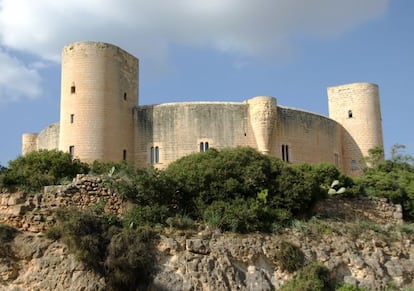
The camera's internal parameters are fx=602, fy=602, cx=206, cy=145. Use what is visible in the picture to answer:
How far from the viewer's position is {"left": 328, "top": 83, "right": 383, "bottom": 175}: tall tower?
38.5 metres

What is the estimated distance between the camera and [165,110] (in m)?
32.4

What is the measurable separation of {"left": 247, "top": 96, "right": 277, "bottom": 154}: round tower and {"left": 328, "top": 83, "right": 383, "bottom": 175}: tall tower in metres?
7.84

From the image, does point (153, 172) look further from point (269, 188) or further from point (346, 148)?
point (346, 148)

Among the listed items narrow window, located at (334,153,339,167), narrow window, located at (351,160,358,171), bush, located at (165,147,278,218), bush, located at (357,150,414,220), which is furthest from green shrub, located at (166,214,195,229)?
narrow window, located at (351,160,358,171)

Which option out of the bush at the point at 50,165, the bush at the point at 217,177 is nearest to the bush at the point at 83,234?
the bush at the point at 217,177

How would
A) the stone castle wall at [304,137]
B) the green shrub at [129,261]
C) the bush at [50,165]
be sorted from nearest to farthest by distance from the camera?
the green shrub at [129,261]
the bush at [50,165]
the stone castle wall at [304,137]

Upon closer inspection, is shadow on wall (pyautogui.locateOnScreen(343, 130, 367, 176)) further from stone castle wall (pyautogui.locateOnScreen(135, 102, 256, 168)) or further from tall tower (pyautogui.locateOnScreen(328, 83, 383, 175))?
stone castle wall (pyautogui.locateOnScreen(135, 102, 256, 168))

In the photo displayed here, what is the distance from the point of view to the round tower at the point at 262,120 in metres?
32.5

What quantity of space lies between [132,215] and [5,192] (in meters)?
3.33

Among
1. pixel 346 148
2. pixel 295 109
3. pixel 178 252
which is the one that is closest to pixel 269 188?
pixel 178 252

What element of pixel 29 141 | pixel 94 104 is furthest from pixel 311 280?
pixel 29 141

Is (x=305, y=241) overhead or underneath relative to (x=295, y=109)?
underneath

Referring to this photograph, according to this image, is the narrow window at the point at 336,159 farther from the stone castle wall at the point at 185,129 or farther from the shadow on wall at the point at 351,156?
the stone castle wall at the point at 185,129

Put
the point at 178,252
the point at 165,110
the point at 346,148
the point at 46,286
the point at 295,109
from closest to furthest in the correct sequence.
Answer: the point at 46,286 < the point at 178,252 < the point at 165,110 < the point at 295,109 < the point at 346,148
